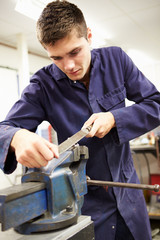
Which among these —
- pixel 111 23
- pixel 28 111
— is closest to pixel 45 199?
pixel 28 111

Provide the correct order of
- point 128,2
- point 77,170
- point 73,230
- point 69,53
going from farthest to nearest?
point 128,2
point 69,53
point 77,170
point 73,230

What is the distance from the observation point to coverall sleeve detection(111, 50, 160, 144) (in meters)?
0.99

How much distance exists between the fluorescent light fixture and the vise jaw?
3053 mm

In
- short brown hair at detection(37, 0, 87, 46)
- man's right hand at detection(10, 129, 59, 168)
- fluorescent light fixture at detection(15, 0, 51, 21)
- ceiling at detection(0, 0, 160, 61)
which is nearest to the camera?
man's right hand at detection(10, 129, 59, 168)

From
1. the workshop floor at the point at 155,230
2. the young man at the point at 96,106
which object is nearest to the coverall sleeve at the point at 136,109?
the young man at the point at 96,106

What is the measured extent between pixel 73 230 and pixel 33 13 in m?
3.49

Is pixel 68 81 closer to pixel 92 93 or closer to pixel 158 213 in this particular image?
pixel 92 93

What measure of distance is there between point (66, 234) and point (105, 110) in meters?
0.57

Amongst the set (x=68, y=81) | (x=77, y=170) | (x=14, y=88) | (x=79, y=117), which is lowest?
(x=77, y=170)

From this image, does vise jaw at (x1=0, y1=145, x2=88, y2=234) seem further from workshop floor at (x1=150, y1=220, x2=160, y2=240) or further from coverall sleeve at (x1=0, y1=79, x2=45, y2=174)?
workshop floor at (x1=150, y1=220, x2=160, y2=240)

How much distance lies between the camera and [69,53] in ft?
3.22

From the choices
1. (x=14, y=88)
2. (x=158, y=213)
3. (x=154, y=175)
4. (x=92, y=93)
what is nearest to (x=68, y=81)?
(x=92, y=93)

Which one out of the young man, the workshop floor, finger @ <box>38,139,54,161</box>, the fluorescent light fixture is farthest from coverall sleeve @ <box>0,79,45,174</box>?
the fluorescent light fixture

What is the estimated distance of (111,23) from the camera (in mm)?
4199
